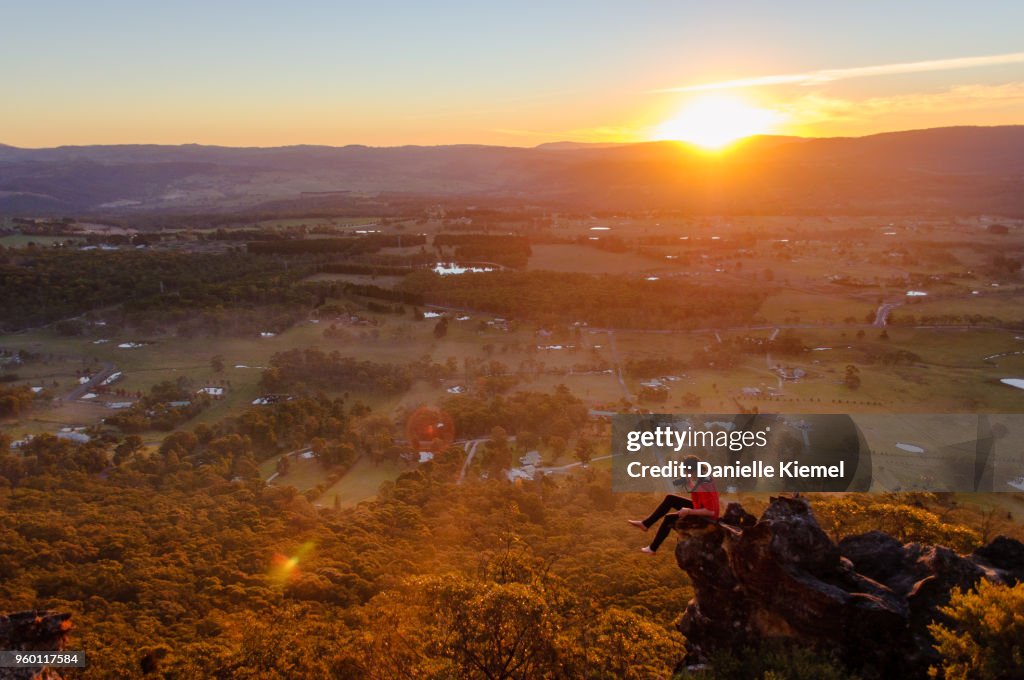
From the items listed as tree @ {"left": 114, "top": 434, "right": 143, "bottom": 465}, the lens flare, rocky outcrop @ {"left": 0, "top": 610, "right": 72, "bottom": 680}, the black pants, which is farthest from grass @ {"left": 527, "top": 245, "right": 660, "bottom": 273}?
rocky outcrop @ {"left": 0, "top": 610, "right": 72, "bottom": 680}

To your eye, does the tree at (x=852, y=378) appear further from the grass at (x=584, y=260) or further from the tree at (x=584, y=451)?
the grass at (x=584, y=260)

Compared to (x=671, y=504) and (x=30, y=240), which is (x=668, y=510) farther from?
(x=30, y=240)

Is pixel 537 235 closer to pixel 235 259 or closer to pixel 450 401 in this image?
pixel 235 259

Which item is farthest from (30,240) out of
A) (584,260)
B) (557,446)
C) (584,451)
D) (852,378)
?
(852,378)

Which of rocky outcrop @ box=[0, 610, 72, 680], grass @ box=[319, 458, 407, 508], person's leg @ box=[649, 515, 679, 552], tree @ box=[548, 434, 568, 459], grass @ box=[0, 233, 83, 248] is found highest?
grass @ box=[0, 233, 83, 248]

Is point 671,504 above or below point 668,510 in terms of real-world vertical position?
above

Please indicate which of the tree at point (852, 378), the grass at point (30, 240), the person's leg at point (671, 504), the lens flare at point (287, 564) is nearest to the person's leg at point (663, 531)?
the person's leg at point (671, 504)

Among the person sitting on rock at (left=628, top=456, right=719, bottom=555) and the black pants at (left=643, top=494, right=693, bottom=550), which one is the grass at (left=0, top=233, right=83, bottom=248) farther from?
the person sitting on rock at (left=628, top=456, right=719, bottom=555)
